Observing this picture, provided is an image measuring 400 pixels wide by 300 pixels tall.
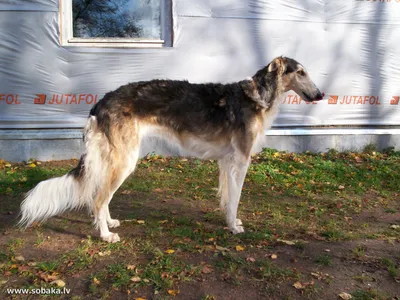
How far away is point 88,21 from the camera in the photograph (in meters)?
7.88

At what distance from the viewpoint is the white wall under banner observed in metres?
7.57

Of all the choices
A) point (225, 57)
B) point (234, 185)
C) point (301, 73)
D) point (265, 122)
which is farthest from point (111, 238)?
point (225, 57)

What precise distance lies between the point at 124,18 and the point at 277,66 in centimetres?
409

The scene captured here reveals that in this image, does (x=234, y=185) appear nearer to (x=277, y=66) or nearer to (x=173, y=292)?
(x=277, y=66)

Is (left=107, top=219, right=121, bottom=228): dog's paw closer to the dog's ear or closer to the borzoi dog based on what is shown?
the borzoi dog

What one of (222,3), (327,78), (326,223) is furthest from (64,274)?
(327,78)

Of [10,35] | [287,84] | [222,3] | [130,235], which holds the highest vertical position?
[222,3]

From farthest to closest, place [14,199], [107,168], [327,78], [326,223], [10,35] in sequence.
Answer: [327,78], [10,35], [14,199], [326,223], [107,168]

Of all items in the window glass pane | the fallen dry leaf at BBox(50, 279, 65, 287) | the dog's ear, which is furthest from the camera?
the window glass pane

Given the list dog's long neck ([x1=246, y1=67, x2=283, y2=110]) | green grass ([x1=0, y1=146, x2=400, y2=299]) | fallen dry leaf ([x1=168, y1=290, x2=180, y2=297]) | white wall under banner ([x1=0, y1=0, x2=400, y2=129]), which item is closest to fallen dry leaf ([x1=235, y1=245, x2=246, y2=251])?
green grass ([x1=0, y1=146, x2=400, y2=299])

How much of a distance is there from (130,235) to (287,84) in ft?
8.44

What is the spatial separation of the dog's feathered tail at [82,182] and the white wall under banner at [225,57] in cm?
358

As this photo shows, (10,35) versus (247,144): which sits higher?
→ (10,35)

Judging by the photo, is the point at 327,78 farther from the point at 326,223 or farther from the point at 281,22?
the point at 326,223
